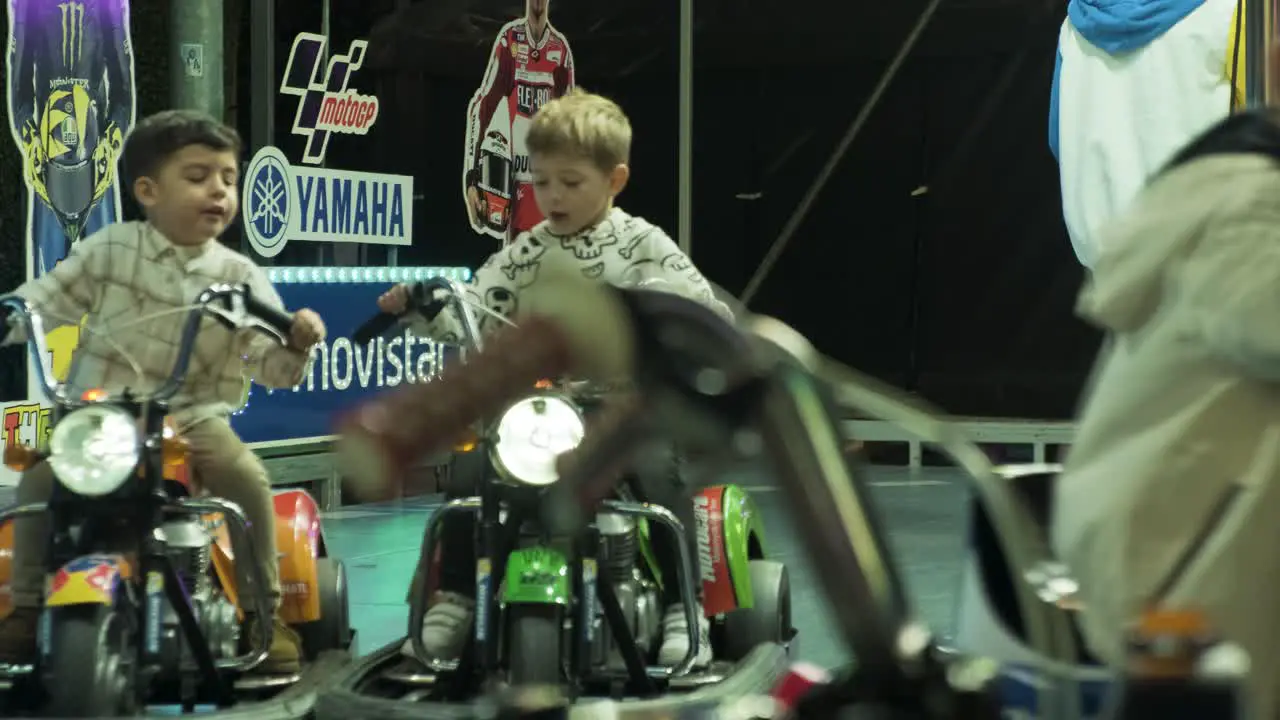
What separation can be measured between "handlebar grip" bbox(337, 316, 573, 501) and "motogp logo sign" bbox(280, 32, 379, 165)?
765 centimetres

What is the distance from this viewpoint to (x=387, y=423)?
0.72 meters

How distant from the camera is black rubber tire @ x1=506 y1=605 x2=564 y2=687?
138 inches

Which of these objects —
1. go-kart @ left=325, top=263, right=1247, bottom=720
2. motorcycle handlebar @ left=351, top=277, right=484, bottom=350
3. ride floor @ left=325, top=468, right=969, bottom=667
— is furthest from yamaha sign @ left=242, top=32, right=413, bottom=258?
go-kart @ left=325, top=263, right=1247, bottom=720

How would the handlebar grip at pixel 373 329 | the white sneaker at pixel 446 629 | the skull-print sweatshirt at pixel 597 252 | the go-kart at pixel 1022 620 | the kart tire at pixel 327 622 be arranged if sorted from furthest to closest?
1. the kart tire at pixel 327 622
2. the white sneaker at pixel 446 629
3. the skull-print sweatshirt at pixel 597 252
4. the handlebar grip at pixel 373 329
5. the go-kart at pixel 1022 620

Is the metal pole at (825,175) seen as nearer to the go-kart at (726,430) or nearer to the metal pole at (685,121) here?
the metal pole at (685,121)

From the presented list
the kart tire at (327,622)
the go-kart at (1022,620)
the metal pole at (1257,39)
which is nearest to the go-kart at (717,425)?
the go-kart at (1022,620)

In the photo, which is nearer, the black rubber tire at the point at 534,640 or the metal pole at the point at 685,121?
the black rubber tire at the point at 534,640

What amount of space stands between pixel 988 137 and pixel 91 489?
251 inches

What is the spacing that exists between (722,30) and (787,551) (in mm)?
A: 6033

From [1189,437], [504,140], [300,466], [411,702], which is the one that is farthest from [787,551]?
[504,140]

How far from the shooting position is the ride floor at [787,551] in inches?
191

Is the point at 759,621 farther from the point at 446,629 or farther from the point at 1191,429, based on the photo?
the point at 1191,429

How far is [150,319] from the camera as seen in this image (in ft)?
13.0

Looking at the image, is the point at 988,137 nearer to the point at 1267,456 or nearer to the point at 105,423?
the point at 105,423
